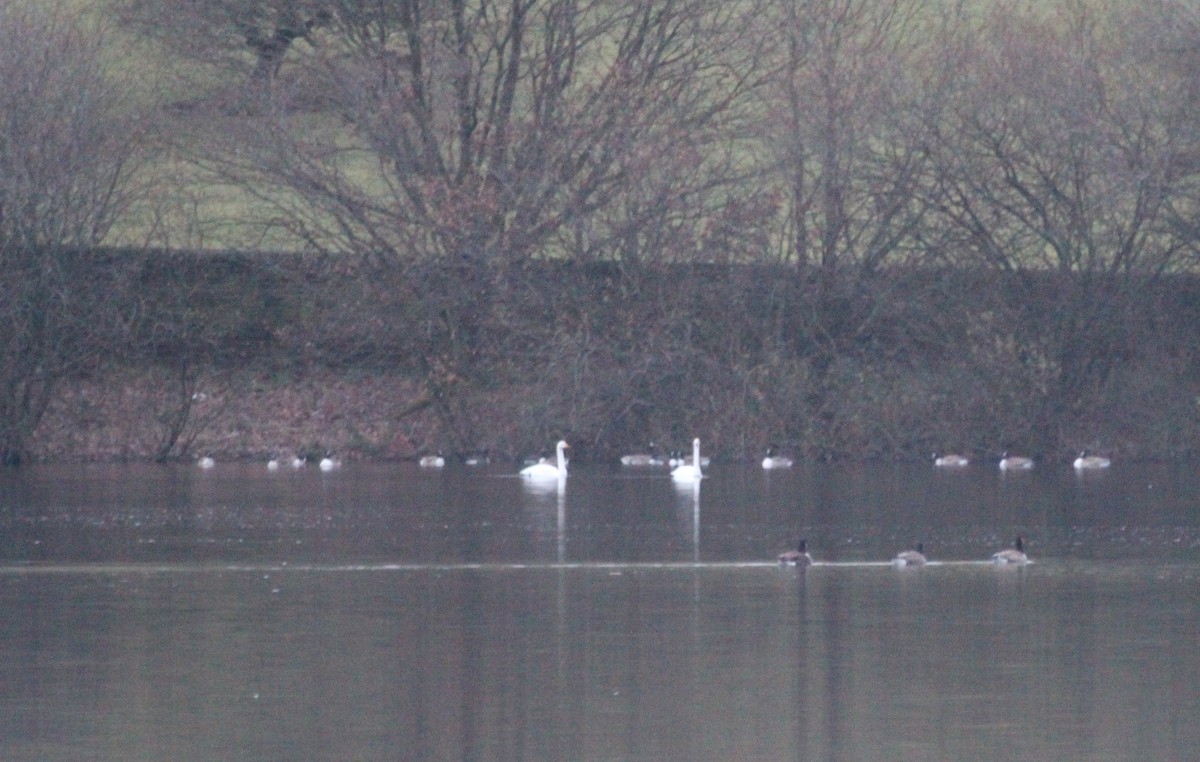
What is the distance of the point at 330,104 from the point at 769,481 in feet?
33.1

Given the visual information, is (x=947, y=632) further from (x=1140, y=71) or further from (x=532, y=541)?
(x=1140, y=71)

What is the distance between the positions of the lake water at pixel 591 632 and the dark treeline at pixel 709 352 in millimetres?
7948

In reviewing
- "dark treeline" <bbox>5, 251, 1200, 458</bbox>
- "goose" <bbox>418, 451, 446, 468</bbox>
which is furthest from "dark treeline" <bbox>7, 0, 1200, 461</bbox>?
"goose" <bbox>418, 451, 446, 468</bbox>

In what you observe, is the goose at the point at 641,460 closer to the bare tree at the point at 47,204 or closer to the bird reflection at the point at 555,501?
the bird reflection at the point at 555,501

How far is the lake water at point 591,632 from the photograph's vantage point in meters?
8.34

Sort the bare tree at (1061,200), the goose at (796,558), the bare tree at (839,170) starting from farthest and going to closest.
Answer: the bare tree at (839,170) → the bare tree at (1061,200) → the goose at (796,558)

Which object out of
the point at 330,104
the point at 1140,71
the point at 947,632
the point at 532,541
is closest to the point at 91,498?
the point at 532,541

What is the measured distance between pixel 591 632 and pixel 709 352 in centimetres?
1796

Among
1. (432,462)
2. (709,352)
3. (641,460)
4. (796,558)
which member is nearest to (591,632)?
(796,558)

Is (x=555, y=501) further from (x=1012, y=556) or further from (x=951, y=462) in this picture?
(x=951, y=462)

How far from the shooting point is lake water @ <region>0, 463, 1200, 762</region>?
8.34 meters

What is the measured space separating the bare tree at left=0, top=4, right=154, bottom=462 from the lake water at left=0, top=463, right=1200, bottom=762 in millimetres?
7945

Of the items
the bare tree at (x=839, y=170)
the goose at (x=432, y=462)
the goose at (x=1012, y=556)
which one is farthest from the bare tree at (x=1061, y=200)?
the goose at (x=1012, y=556)

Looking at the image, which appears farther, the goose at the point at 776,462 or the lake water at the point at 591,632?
the goose at the point at 776,462
